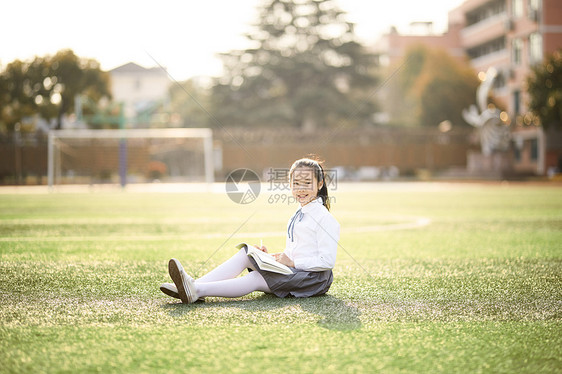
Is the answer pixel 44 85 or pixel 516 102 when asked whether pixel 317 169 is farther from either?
pixel 516 102

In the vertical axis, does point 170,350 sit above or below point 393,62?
below

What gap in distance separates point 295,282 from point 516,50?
38.1 metres

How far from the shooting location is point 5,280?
4918 mm

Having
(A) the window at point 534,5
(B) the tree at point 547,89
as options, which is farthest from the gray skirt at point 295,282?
(A) the window at point 534,5

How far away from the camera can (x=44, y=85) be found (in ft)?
119

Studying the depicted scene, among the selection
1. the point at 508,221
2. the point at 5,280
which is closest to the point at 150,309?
the point at 5,280

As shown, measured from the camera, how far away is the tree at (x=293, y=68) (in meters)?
39.0

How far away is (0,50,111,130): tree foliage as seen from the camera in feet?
117

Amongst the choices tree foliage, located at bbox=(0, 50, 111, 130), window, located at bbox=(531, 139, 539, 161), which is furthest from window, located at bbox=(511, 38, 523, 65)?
tree foliage, located at bbox=(0, 50, 111, 130)

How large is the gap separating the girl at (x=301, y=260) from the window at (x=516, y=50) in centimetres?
3719

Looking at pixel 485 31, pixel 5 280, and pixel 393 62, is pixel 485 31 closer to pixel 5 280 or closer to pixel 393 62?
pixel 393 62

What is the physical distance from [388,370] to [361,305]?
51.9 inches

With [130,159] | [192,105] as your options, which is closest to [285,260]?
[130,159]

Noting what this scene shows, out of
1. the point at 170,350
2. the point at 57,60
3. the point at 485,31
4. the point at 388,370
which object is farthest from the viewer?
the point at 485,31
